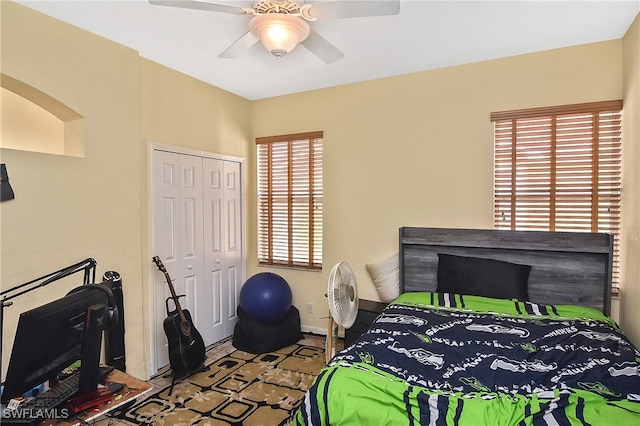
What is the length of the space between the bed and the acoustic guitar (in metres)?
1.59

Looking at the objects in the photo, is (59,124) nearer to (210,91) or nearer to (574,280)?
(210,91)

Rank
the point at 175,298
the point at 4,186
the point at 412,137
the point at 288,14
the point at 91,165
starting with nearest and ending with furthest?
1. the point at 288,14
2. the point at 4,186
3. the point at 91,165
4. the point at 175,298
5. the point at 412,137

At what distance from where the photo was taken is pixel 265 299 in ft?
11.7

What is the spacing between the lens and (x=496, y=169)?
3102 mm

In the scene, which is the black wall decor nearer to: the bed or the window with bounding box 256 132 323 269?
the bed

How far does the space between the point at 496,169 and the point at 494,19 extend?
1.20 metres

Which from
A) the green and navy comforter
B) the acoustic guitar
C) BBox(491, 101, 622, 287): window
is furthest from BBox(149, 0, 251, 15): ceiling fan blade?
BBox(491, 101, 622, 287): window

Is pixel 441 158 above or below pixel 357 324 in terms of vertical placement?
above

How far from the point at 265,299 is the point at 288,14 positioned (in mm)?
2523

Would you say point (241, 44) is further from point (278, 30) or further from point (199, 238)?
point (199, 238)

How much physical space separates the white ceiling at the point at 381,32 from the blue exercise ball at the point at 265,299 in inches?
79.5

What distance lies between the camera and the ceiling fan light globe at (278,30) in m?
2.00

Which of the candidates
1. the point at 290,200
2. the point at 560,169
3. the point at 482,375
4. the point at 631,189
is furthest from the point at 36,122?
the point at 631,189

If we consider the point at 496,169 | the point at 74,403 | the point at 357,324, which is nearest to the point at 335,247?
the point at 357,324
